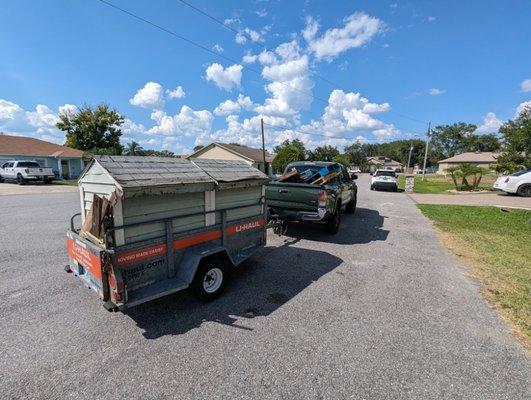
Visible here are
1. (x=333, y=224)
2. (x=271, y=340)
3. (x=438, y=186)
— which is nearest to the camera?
(x=271, y=340)

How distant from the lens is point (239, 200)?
4582mm

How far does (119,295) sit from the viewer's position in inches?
117

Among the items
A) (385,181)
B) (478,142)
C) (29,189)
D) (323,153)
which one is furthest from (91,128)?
(478,142)

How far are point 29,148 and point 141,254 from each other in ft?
124

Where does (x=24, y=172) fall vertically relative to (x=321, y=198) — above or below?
below

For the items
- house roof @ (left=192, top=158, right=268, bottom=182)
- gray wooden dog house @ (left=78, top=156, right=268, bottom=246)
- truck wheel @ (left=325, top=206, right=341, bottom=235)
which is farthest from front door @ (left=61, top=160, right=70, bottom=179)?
house roof @ (left=192, top=158, right=268, bottom=182)

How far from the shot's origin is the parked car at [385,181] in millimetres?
21133

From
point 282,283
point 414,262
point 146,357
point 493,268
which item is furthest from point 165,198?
point 493,268

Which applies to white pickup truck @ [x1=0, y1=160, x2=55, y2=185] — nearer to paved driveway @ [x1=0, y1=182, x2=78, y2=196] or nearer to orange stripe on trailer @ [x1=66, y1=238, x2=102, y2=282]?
paved driveway @ [x1=0, y1=182, x2=78, y2=196]

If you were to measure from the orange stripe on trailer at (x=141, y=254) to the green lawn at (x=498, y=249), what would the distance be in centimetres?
427

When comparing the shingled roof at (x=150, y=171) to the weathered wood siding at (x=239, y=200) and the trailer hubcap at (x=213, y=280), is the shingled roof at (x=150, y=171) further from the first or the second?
the trailer hubcap at (x=213, y=280)

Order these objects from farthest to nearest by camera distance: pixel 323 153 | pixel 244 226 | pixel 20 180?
pixel 323 153 < pixel 20 180 < pixel 244 226

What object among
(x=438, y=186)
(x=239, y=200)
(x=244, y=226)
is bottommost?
(x=438, y=186)

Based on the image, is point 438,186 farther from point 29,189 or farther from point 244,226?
point 29,189
